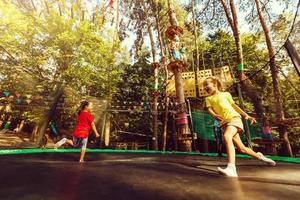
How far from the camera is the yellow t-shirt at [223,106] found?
3.29 meters

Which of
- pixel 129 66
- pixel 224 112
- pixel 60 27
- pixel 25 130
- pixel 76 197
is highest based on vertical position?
pixel 60 27

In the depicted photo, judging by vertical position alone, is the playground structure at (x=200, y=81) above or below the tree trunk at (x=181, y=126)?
above

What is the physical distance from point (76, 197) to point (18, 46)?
13.8 metres

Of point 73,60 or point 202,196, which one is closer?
point 202,196

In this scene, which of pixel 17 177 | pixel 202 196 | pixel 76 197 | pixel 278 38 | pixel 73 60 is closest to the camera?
pixel 76 197

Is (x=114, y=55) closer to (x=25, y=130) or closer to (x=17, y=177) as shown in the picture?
(x=25, y=130)

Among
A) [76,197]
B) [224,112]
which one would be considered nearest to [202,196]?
[76,197]

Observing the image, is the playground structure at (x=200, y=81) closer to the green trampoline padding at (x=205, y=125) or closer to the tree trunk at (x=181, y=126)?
the green trampoline padding at (x=205, y=125)

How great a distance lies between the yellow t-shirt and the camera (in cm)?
329

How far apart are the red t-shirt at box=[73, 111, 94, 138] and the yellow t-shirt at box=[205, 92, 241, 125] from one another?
8.06ft

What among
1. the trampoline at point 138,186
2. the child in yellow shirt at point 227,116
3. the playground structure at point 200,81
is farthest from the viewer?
the playground structure at point 200,81

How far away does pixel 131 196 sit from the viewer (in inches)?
74.7

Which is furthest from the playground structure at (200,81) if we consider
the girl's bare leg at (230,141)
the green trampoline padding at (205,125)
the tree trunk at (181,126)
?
the girl's bare leg at (230,141)

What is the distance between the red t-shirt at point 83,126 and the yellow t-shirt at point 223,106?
8.06 ft
